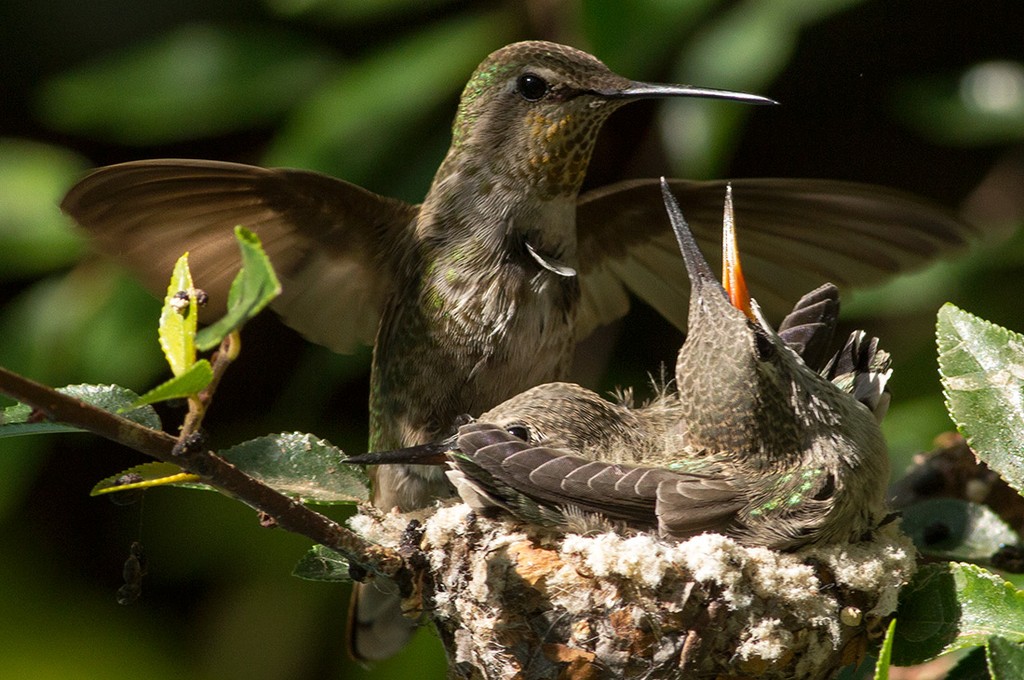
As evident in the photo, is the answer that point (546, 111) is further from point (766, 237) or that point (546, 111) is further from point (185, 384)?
point (185, 384)

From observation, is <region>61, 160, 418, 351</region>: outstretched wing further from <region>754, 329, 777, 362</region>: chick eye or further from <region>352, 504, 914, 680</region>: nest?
<region>754, 329, 777, 362</region>: chick eye

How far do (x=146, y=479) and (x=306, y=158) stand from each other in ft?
5.23

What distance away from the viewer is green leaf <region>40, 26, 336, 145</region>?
3221mm

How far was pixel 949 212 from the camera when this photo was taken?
2500 mm

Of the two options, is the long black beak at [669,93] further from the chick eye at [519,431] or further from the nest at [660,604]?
the nest at [660,604]

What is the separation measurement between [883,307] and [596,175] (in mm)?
1022

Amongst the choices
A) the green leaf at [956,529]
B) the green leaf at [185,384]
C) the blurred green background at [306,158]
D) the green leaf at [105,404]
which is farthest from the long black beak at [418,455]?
the blurred green background at [306,158]

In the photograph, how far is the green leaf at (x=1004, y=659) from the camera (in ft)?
4.61

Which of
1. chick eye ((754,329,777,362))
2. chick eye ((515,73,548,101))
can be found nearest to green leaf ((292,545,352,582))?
chick eye ((754,329,777,362))

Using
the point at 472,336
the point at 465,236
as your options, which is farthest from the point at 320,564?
the point at 465,236

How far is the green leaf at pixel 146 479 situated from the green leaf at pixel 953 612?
41.1 inches

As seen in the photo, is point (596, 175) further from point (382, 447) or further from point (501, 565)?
point (501, 565)

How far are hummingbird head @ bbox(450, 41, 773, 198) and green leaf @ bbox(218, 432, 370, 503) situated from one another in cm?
81

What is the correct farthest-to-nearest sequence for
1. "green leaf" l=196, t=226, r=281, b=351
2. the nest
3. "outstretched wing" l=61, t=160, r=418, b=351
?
"outstretched wing" l=61, t=160, r=418, b=351
the nest
"green leaf" l=196, t=226, r=281, b=351
